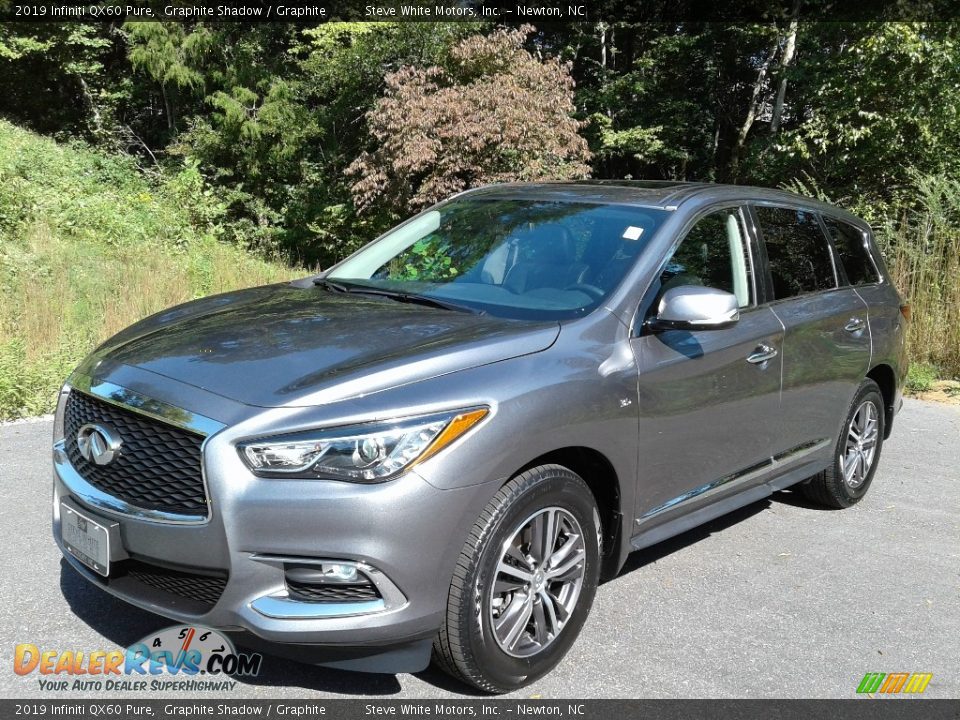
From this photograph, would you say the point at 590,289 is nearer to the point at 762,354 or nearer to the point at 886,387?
the point at 762,354

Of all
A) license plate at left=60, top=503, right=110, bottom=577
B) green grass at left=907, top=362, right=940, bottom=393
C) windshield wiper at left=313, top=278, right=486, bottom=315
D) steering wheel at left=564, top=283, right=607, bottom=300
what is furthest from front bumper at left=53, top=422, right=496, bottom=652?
green grass at left=907, top=362, right=940, bottom=393

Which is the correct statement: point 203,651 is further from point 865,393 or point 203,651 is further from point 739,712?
point 865,393

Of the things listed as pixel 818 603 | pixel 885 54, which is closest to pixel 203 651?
pixel 818 603

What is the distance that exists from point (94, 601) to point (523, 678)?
1.83 m

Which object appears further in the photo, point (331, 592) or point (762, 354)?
point (762, 354)

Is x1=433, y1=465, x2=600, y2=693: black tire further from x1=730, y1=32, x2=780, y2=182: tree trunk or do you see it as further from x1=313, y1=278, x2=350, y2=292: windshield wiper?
x1=730, y1=32, x2=780, y2=182: tree trunk

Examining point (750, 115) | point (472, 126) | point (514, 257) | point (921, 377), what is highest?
point (750, 115)

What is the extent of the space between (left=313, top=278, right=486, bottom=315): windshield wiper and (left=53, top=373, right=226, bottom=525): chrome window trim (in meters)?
1.24

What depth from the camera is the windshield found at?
3732 mm

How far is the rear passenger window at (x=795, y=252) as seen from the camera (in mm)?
4523

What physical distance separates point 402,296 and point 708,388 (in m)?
1.37

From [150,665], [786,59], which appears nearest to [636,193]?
→ [150,665]

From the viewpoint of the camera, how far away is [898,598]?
419 centimetres

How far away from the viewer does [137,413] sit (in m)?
2.94
